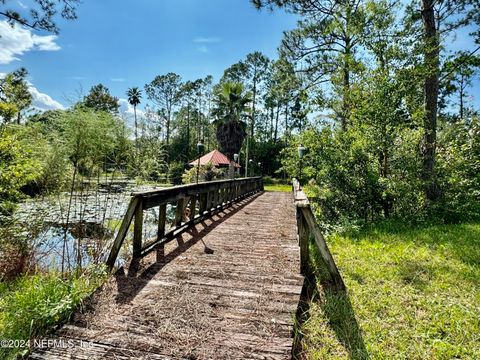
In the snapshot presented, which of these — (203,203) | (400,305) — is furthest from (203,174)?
(400,305)

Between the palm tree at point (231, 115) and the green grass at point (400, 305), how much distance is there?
20.7 m

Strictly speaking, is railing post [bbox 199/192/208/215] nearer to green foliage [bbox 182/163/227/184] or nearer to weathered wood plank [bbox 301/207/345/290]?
weathered wood plank [bbox 301/207/345/290]

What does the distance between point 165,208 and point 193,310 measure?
6.71 feet

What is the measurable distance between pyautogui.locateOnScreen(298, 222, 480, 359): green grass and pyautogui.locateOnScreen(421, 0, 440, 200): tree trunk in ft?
6.01

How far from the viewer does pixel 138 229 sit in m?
3.44

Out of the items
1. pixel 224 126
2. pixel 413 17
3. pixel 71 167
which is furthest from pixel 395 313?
pixel 224 126

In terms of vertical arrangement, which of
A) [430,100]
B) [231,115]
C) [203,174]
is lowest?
[203,174]

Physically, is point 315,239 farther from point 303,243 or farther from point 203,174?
point 203,174

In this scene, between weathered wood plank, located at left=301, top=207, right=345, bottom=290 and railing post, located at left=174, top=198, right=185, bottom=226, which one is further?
railing post, located at left=174, top=198, right=185, bottom=226

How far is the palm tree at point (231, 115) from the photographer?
2342 cm

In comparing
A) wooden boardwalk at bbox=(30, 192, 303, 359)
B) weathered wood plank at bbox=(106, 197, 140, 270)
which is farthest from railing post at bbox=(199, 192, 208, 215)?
weathered wood plank at bbox=(106, 197, 140, 270)

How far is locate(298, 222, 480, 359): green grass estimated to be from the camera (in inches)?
83.8

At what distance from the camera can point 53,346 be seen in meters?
1.91

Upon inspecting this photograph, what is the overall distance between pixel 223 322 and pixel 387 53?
726 centimetres
